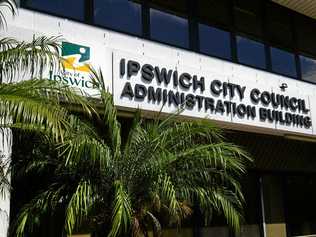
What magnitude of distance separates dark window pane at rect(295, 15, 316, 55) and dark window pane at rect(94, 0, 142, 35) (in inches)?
238

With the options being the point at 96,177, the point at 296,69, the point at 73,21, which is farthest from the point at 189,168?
the point at 296,69

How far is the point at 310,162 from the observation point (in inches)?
588

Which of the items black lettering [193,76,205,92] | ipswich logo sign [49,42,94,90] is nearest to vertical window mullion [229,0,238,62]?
black lettering [193,76,205,92]

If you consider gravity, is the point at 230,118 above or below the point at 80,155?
above

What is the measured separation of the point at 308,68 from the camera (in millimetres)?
15117

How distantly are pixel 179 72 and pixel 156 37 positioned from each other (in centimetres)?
109

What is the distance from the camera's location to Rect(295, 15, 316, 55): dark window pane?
1520 centimetres

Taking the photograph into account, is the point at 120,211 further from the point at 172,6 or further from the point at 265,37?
the point at 265,37

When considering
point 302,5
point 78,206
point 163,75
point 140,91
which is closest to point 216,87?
point 163,75

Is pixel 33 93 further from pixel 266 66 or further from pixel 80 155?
pixel 266 66

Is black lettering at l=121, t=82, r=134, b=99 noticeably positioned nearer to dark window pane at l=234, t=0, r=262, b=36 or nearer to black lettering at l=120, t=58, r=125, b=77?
black lettering at l=120, t=58, r=125, b=77

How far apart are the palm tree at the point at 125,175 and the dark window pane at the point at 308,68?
24.3 feet

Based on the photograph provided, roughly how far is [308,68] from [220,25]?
12.1 feet

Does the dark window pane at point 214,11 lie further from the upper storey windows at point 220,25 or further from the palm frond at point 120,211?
the palm frond at point 120,211
